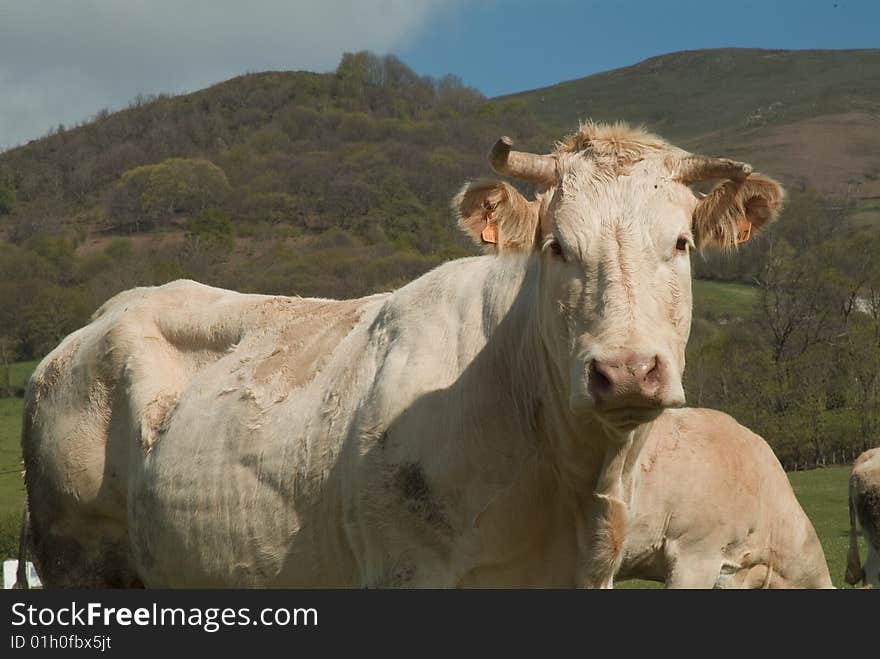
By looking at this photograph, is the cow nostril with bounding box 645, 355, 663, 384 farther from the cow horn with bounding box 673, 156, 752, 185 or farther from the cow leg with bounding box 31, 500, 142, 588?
the cow leg with bounding box 31, 500, 142, 588

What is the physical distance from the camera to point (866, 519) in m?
15.9

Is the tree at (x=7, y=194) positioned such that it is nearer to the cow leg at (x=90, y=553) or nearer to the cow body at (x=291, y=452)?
the cow body at (x=291, y=452)

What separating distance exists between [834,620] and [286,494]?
2635 millimetres

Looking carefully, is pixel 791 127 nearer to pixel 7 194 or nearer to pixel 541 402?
pixel 7 194

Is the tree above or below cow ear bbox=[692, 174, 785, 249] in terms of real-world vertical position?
above

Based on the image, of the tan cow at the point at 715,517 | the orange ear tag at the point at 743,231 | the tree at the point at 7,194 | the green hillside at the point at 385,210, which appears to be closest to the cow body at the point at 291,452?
the orange ear tag at the point at 743,231

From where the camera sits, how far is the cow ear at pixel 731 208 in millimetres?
4793

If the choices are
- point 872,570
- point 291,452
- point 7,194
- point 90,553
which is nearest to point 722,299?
point 872,570

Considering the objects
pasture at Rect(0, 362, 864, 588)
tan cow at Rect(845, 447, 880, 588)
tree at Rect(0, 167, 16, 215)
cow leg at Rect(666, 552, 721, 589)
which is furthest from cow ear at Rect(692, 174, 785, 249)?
tree at Rect(0, 167, 16, 215)

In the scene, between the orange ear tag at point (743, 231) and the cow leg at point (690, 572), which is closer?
the orange ear tag at point (743, 231)

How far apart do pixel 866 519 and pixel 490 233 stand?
42.1 ft

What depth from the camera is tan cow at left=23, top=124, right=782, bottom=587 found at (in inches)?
172

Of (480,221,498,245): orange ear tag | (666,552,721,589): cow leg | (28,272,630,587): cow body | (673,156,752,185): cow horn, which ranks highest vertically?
(673,156,752,185): cow horn

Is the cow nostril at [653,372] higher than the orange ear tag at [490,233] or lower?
lower
